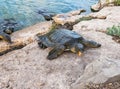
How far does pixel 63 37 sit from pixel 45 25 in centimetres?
511

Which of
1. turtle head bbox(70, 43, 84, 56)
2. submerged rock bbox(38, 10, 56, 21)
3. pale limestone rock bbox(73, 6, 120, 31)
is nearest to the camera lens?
turtle head bbox(70, 43, 84, 56)

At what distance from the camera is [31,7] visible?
1645 centimetres

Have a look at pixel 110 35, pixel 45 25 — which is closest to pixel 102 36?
pixel 110 35

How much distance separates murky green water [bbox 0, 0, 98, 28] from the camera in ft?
48.5

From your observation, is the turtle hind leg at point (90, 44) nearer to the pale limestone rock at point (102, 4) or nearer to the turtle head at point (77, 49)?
the turtle head at point (77, 49)

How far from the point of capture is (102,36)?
30.3 feet

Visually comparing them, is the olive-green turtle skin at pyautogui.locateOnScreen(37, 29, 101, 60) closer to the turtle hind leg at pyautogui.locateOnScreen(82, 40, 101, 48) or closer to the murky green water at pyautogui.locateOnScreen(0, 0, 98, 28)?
the turtle hind leg at pyautogui.locateOnScreen(82, 40, 101, 48)

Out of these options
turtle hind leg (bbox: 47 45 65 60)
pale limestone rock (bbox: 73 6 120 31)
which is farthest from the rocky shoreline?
pale limestone rock (bbox: 73 6 120 31)

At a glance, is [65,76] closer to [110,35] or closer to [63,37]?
[63,37]

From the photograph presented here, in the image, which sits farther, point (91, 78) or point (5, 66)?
point (5, 66)

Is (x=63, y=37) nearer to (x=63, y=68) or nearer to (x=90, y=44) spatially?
(x=90, y=44)

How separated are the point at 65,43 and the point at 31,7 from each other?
8.97 m

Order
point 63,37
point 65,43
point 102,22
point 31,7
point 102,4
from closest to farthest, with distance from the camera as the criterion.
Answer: point 65,43, point 63,37, point 102,22, point 102,4, point 31,7

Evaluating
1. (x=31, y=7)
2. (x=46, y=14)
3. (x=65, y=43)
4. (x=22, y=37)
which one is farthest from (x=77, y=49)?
(x=31, y=7)
